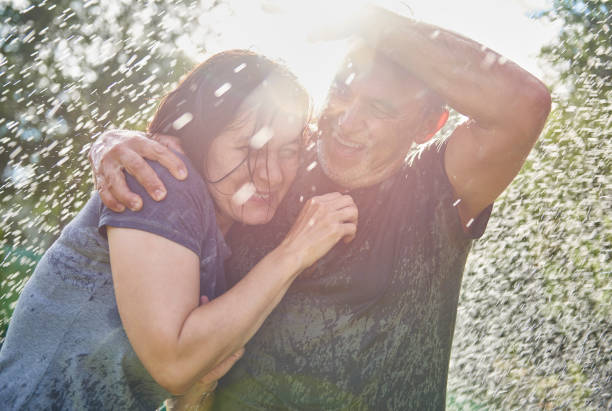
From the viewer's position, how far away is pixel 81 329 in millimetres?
1899

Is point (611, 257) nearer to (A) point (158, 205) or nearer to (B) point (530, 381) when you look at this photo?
(B) point (530, 381)

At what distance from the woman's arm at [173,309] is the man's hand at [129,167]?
12 cm

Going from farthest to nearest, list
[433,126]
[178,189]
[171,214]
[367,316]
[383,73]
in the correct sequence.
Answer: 1. [433,126]
2. [383,73]
3. [367,316]
4. [178,189]
5. [171,214]

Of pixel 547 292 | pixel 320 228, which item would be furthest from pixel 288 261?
pixel 547 292

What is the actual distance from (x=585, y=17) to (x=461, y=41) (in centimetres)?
1752

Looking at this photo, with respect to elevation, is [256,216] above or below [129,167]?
below

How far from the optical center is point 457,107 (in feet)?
7.14

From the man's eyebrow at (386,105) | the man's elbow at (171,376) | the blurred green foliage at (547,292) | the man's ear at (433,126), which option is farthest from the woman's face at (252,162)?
the blurred green foliage at (547,292)

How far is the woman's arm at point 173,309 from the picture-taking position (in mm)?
1665

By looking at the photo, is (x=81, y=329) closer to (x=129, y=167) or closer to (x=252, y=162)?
(x=129, y=167)

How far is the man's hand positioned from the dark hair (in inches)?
4.8

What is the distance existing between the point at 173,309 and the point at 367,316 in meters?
1.04

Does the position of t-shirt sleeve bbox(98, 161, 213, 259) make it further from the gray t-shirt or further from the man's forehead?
the man's forehead

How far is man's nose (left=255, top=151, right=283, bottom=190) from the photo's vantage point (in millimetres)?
2322
